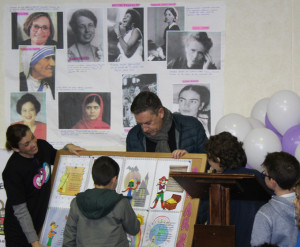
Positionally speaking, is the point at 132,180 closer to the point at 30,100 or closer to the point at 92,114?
the point at 92,114

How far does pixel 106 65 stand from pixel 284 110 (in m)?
2.04

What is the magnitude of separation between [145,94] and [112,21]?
194 centimetres

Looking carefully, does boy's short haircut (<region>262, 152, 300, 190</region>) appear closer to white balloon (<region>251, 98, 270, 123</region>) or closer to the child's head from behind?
the child's head from behind

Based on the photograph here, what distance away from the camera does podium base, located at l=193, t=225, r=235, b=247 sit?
240cm

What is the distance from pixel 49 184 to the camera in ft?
11.7

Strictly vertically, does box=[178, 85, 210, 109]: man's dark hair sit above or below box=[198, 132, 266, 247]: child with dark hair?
above

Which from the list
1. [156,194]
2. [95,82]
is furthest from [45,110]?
[156,194]

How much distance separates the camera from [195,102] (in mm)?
5031

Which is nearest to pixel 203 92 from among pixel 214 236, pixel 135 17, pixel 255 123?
pixel 255 123

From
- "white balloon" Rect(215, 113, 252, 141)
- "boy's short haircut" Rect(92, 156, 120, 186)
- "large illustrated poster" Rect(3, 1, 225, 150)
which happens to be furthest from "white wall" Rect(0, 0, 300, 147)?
"boy's short haircut" Rect(92, 156, 120, 186)

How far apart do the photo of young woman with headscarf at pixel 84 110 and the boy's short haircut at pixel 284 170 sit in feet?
9.09

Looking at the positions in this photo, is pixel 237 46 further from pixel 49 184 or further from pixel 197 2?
pixel 49 184

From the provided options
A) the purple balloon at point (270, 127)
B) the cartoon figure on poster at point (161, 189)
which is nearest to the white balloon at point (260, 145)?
the purple balloon at point (270, 127)

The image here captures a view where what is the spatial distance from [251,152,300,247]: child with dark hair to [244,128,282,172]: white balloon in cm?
114
